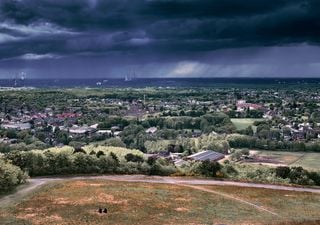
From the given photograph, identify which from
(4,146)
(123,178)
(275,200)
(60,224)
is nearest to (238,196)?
(275,200)

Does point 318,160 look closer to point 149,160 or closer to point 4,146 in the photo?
point 149,160

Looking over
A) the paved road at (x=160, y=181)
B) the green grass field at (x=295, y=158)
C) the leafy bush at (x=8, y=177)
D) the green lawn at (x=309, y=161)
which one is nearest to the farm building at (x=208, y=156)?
the green grass field at (x=295, y=158)

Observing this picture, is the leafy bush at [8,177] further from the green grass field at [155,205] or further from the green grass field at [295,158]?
the green grass field at [295,158]

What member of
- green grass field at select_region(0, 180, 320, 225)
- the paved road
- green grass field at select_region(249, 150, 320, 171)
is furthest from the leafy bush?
green grass field at select_region(249, 150, 320, 171)

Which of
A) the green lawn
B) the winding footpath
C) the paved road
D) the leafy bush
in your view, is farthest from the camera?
the green lawn

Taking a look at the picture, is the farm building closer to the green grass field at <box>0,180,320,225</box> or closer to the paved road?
the paved road
